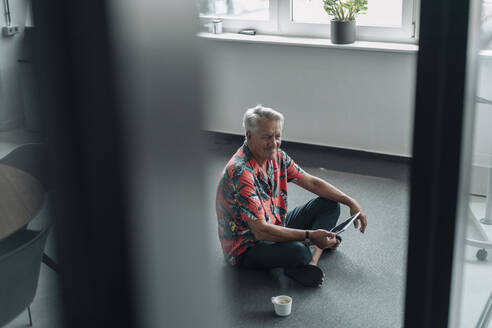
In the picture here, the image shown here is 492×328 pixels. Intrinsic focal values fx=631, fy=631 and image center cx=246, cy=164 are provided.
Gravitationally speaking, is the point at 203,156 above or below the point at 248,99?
above

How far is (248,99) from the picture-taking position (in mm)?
4246

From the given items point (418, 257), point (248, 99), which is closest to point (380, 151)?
point (248, 99)

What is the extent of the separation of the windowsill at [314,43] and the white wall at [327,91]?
4cm

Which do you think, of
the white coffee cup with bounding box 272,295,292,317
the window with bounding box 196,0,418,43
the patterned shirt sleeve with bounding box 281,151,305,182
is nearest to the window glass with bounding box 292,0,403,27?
the window with bounding box 196,0,418,43

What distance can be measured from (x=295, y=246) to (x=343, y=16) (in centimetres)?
180

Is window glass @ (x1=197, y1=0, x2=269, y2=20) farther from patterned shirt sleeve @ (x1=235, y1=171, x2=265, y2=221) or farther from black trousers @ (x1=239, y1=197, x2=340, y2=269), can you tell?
patterned shirt sleeve @ (x1=235, y1=171, x2=265, y2=221)

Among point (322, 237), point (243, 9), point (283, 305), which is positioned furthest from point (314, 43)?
point (283, 305)

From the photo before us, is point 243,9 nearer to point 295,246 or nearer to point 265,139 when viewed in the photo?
point 265,139

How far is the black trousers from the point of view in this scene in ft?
8.37

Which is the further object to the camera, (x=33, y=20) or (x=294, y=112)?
(x=294, y=112)

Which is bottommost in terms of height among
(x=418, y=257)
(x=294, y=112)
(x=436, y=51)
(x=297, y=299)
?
(x=297, y=299)

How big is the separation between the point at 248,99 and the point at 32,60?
401cm

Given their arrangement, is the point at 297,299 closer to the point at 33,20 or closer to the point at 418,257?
the point at 418,257

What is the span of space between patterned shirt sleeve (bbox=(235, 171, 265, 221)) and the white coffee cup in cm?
32
